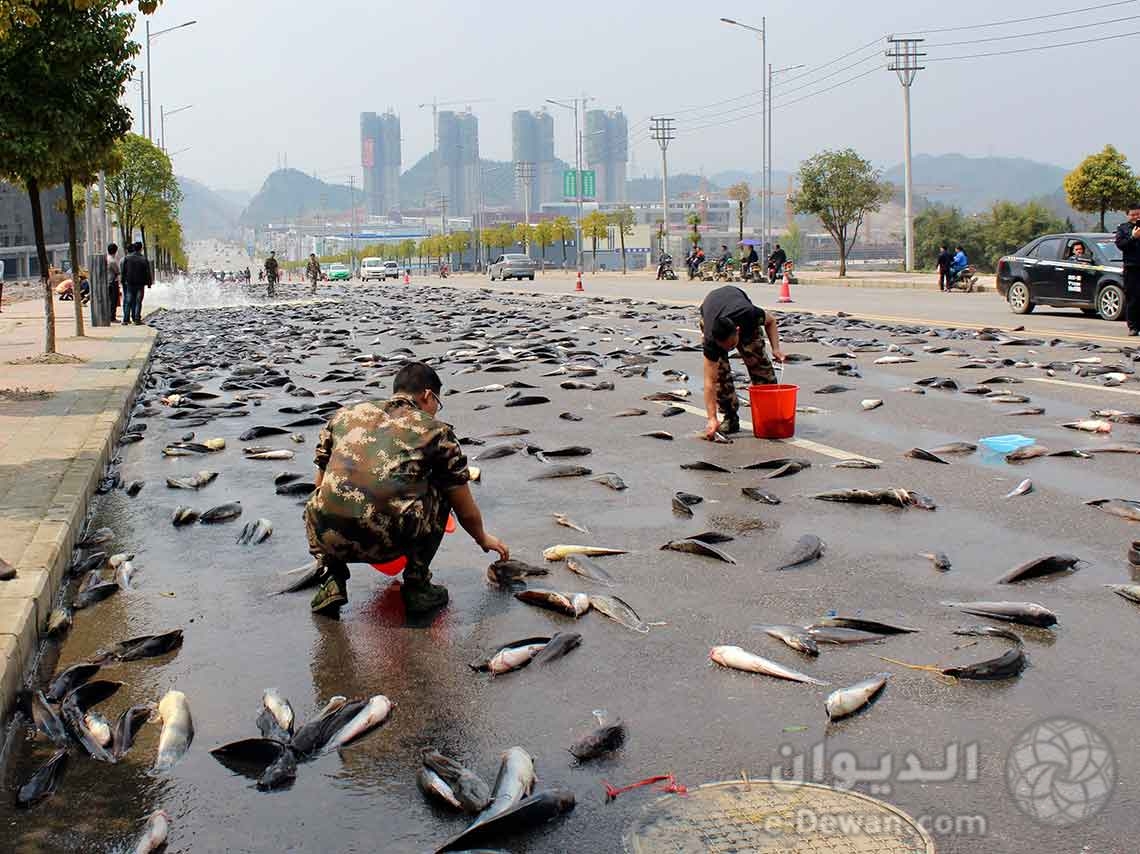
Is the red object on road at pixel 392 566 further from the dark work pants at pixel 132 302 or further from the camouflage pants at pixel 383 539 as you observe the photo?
the dark work pants at pixel 132 302

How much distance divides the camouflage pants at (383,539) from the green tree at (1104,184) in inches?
1799

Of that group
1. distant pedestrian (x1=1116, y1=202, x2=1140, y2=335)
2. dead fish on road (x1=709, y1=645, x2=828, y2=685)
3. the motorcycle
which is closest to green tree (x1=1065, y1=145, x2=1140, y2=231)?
the motorcycle

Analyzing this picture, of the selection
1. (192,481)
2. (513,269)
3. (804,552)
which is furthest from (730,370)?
(513,269)

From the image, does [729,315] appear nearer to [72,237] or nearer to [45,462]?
[45,462]

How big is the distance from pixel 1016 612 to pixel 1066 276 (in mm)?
21966

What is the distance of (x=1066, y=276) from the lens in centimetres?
2552

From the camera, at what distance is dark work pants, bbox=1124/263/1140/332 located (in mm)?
19391

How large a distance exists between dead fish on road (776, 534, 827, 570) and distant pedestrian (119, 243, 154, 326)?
84.6 feet

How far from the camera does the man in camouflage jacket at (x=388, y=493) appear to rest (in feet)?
19.1

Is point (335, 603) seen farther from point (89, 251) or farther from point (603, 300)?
point (603, 300)

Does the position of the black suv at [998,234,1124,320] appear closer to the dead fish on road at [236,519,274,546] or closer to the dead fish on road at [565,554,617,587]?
the dead fish on road at [565,554,617,587]

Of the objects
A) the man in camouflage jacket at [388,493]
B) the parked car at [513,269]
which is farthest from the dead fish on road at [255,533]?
the parked car at [513,269]

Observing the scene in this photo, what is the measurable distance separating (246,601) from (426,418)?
1.32 metres

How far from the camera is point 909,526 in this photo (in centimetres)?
734
